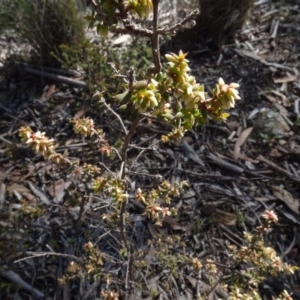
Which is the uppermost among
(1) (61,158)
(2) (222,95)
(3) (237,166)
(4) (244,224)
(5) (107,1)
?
(5) (107,1)

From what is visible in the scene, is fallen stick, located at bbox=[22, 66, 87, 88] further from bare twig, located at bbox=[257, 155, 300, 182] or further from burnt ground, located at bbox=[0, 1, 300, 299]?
bare twig, located at bbox=[257, 155, 300, 182]

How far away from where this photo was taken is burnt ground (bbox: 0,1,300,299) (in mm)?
2150

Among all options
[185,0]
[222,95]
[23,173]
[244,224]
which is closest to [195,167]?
[244,224]

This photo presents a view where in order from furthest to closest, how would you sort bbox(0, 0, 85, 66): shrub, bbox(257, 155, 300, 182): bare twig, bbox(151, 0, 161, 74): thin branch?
bbox(0, 0, 85, 66): shrub < bbox(257, 155, 300, 182): bare twig < bbox(151, 0, 161, 74): thin branch

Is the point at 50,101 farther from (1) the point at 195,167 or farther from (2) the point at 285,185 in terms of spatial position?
(2) the point at 285,185

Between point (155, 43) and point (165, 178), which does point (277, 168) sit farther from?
point (155, 43)

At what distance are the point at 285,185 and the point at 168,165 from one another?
75 centimetres

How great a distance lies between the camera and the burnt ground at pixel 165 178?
7.06 ft

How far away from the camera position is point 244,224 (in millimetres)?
2381

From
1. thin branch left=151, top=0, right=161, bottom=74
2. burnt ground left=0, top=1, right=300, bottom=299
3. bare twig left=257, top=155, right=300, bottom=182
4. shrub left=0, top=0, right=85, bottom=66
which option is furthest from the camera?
shrub left=0, top=0, right=85, bottom=66

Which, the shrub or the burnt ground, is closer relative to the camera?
the burnt ground

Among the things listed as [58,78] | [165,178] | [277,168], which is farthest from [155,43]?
[58,78]

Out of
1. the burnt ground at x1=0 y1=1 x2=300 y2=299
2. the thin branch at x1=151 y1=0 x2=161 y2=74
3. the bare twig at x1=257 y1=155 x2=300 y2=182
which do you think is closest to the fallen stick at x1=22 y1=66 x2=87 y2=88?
the burnt ground at x1=0 y1=1 x2=300 y2=299

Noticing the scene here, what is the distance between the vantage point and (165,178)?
256 cm
